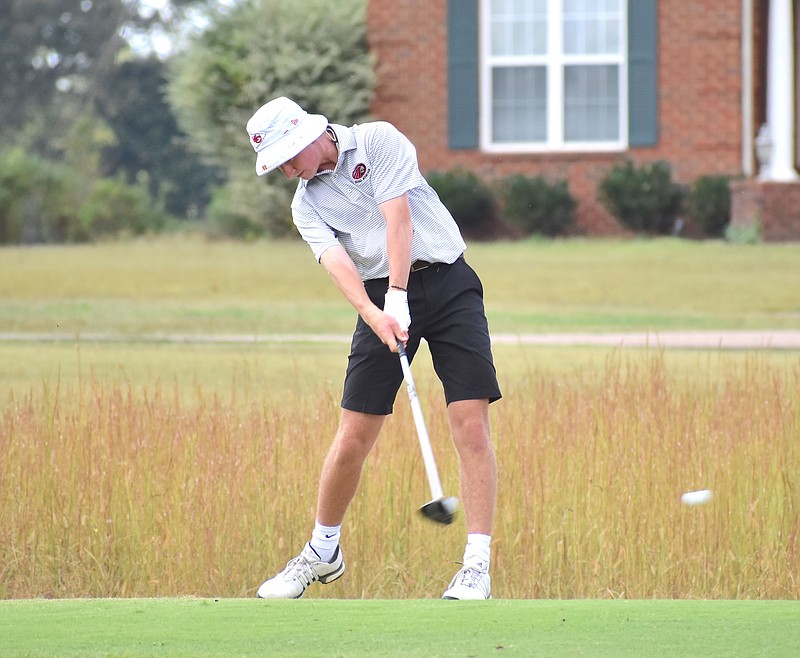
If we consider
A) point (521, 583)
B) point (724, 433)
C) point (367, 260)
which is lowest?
point (521, 583)

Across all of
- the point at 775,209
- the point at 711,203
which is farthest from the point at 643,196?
the point at 775,209

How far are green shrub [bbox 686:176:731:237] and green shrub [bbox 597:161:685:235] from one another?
12.4 inches

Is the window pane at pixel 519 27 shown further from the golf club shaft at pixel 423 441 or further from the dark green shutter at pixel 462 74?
the golf club shaft at pixel 423 441

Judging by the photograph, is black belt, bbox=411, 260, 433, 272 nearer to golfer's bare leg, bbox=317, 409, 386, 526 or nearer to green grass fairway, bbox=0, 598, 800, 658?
golfer's bare leg, bbox=317, 409, 386, 526

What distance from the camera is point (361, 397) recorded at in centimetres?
529

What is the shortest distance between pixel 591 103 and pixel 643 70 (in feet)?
2.39

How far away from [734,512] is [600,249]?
1123cm

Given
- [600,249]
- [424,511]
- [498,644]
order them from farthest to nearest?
[600,249]
[424,511]
[498,644]

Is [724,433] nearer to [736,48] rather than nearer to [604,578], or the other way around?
[604,578]

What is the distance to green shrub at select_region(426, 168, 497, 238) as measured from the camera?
18.8m

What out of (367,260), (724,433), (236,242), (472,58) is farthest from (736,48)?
(367,260)

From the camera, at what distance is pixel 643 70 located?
19.1m

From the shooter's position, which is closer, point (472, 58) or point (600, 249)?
point (600, 249)

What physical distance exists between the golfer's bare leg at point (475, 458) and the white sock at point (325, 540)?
1.77ft
